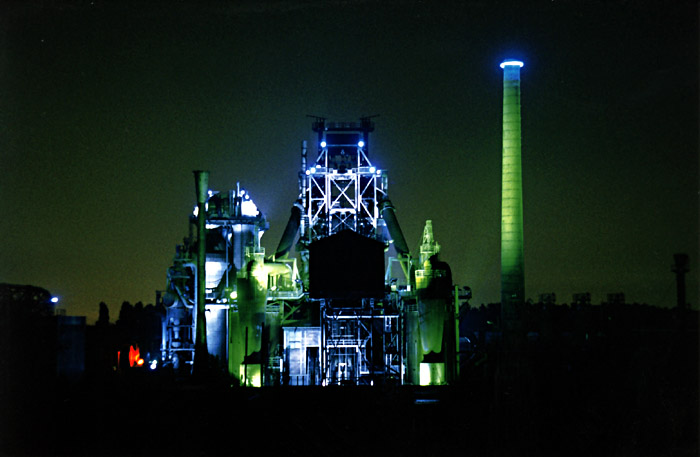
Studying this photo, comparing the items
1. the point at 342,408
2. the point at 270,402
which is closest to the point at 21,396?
the point at 270,402

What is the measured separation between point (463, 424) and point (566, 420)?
5.81 meters

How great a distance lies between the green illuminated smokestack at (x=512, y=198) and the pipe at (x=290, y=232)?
19547 mm

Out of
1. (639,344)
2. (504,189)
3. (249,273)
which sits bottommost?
(639,344)

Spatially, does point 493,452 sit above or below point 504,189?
below

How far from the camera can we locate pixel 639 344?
67.3m

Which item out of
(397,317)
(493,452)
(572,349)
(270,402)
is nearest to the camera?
(493,452)

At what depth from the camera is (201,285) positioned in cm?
6372

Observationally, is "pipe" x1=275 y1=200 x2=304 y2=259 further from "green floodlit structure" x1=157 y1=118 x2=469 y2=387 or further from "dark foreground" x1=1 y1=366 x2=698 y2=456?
"dark foreground" x1=1 y1=366 x2=698 y2=456

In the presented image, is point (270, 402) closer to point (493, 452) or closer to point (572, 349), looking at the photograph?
point (493, 452)

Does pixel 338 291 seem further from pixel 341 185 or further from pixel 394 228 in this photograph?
pixel 341 185

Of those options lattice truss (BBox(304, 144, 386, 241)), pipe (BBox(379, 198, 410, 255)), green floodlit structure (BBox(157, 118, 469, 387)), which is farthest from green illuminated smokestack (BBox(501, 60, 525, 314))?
lattice truss (BBox(304, 144, 386, 241))

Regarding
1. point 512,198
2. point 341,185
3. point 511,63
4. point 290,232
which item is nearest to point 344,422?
point 512,198

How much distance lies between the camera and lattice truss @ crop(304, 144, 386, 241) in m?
70.4

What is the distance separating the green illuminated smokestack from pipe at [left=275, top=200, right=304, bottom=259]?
1955 centimetres
